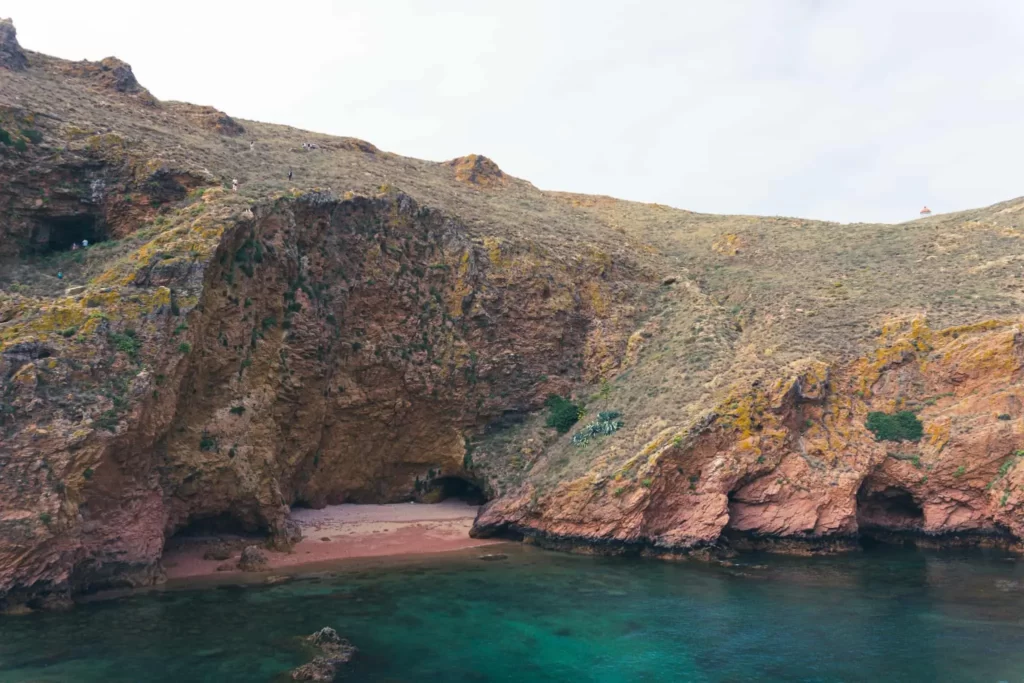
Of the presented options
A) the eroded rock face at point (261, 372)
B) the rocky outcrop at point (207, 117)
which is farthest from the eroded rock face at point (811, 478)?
the rocky outcrop at point (207, 117)

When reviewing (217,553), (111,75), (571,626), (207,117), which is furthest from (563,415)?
(111,75)

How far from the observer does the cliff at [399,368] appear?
2408 centimetres

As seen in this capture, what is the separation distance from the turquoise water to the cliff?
11.6ft

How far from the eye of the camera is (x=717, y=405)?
32.8m

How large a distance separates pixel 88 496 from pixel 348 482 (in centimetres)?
1490

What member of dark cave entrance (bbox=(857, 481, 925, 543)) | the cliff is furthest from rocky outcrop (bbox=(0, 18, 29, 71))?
dark cave entrance (bbox=(857, 481, 925, 543))

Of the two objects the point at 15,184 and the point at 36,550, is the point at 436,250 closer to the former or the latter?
the point at 15,184

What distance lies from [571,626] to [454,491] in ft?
65.9

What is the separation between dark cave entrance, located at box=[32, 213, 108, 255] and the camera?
29859 millimetres

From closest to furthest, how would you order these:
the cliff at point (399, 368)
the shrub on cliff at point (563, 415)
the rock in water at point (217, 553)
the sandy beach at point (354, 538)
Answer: the cliff at point (399, 368)
the sandy beach at point (354, 538)
the rock in water at point (217, 553)
the shrub on cliff at point (563, 415)

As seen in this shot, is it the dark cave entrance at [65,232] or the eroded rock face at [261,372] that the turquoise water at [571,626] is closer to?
the eroded rock face at [261,372]

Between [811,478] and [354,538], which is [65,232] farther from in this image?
[811,478]

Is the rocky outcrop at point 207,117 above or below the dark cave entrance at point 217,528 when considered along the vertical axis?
above

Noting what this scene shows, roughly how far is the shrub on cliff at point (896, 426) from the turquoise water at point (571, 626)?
6402 mm
